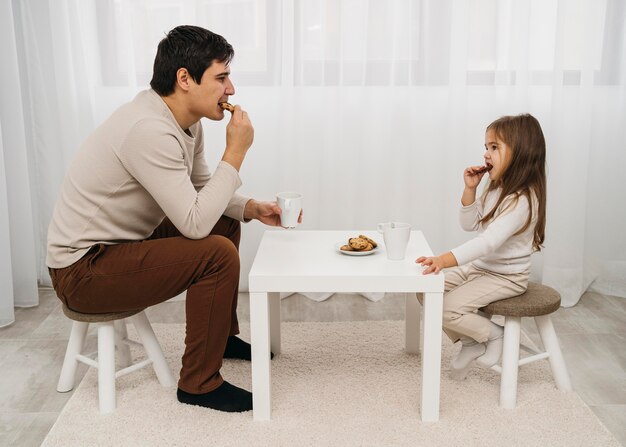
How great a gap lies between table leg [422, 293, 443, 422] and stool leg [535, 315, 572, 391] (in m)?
0.36

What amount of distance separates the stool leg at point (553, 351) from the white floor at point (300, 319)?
0.06 m

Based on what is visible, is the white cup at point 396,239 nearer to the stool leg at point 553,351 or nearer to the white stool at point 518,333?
the white stool at point 518,333

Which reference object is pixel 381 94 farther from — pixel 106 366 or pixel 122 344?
pixel 106 366

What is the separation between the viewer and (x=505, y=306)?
73.2 inches

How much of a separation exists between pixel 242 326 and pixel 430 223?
2.86ft

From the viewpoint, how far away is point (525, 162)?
194 cm

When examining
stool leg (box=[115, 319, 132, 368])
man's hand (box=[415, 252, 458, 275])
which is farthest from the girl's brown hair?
stool leg (box=[115, 319, 132, 368])

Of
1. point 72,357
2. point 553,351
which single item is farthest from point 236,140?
point 553,351

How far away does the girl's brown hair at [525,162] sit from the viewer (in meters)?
1.93

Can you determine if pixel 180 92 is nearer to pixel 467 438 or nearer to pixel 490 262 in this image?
pixel 490 262

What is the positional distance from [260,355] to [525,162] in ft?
2.85

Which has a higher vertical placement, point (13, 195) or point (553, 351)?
point (13, 195)

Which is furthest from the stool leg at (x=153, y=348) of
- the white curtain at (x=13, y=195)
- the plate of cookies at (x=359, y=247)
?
the white curtain at (x=13, y=195)

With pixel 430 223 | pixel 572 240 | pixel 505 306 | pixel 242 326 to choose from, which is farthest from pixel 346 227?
pixel 505 306
